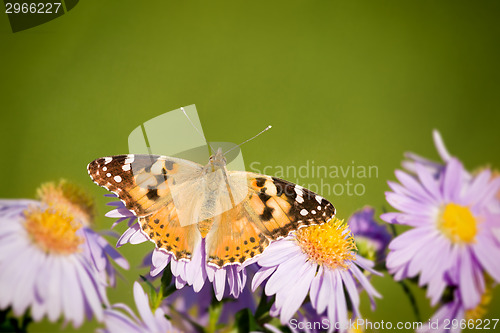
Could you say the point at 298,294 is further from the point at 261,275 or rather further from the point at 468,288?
the point at 468,288

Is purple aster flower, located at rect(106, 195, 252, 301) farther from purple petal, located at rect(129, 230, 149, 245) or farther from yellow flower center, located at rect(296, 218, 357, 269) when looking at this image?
yellow flower center, located at rect(296, 218, 357, 269)

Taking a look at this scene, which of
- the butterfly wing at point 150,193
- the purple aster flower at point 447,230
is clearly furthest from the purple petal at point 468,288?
the butterfly wing at point 150,193

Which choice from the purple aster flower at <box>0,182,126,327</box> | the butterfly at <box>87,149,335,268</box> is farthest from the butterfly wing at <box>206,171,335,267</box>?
the purple aster flower at <box>0,182,126,327</box>

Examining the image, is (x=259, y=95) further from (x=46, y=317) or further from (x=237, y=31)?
(x=46, y=317)

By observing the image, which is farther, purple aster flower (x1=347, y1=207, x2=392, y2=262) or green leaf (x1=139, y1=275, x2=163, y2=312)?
purple aster flower (x1=347, y1=207, x2=392, y2=262)

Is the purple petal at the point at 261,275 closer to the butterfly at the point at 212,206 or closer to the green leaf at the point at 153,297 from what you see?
the butterfly at the point at 212,206
